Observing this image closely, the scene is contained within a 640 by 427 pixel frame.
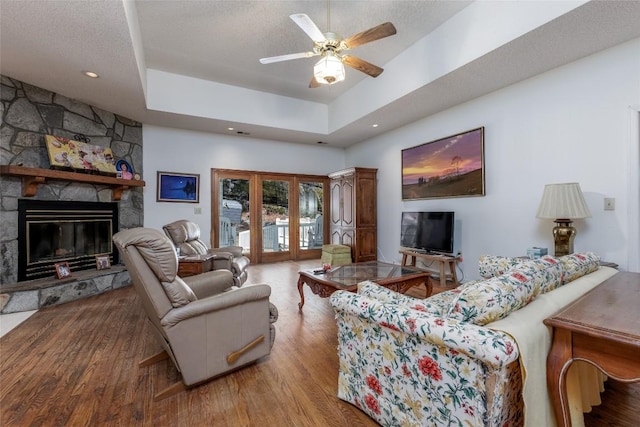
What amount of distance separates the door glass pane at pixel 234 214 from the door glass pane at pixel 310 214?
1221mm

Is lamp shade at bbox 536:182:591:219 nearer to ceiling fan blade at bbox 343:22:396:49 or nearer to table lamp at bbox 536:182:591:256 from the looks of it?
table lamp at bbox 536:182:591:256

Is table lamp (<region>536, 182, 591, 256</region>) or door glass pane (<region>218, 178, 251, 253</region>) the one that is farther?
door glass pane (<region>218, 178, 251, 253</region>)

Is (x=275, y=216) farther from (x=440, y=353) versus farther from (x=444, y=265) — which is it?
(x=440, y=353)

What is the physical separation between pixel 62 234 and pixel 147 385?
3.26m

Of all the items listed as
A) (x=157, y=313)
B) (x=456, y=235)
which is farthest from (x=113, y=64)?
(x=456, y=235)

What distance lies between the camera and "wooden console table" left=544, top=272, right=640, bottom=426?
41.0 inches

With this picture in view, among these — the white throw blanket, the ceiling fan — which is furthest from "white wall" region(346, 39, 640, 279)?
the white throw blanket

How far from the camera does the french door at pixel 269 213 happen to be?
5941mm

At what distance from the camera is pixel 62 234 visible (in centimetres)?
397

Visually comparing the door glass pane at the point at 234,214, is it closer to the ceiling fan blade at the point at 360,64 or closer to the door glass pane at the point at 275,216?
the door glass pane at the point at 275,216

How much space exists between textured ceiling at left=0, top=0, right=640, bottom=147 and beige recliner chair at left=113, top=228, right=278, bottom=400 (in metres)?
2.03

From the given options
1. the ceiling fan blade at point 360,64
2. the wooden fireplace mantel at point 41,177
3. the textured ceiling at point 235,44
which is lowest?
the wooden fireplace mantel at point 41,177

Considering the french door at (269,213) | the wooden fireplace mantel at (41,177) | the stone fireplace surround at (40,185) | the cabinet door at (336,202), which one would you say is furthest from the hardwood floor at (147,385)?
the cabinet door at (336,202)

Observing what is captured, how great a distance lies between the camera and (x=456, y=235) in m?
4.39
